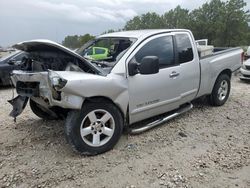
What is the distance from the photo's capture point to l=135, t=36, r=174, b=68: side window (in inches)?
173

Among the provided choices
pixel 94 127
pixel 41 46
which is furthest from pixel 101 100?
pixel 41 46

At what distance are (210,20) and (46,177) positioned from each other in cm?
3967

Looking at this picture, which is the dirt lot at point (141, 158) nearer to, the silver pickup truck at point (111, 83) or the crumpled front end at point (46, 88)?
the silver pickup truck at point (111, 83)

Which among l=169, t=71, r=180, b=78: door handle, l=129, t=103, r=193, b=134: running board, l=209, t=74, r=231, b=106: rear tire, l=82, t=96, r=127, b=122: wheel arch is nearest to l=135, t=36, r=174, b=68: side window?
l=169, t=71, r=180, b=78: door handle

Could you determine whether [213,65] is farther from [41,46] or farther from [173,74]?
[41,46]

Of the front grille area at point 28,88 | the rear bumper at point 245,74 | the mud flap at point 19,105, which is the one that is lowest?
the rear bumper at point 245,74

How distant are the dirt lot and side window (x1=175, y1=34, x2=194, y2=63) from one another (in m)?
1.17

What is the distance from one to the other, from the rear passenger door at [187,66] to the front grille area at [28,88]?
7.89ft

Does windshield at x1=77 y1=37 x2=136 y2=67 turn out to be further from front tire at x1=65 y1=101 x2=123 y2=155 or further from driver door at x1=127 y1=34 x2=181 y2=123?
front tire at x1=65 y1=101 x2=123 y2=155

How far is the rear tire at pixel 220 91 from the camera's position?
599 centimetres

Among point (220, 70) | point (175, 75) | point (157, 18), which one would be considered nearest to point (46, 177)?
point (175, 75)

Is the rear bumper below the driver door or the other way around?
below

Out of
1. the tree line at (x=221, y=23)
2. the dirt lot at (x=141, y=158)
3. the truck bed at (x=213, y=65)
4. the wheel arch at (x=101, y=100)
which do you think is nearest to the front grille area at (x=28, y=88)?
the wheel arch at (x=101, y=100)

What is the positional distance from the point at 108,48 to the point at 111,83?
156 centimetres
